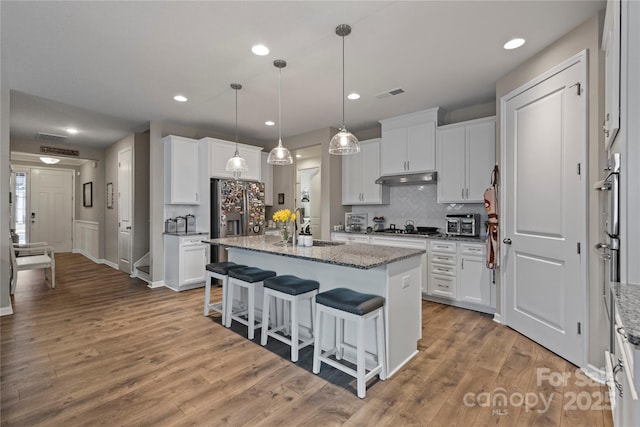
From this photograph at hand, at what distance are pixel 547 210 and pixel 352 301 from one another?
1.97 metres

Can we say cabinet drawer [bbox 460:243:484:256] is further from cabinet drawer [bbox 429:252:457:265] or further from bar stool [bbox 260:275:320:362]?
bar stool [bbox 260:275:320:362]

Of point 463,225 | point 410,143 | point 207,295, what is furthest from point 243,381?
point 410,143

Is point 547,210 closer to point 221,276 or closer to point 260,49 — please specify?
point 260,49

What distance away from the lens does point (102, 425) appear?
1.71 meters

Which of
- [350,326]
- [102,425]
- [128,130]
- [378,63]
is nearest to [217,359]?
[102,425]

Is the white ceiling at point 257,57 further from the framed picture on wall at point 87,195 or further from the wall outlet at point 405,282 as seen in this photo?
the framed picture on wall at point 87,195

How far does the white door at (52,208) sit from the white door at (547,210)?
1049 centimetres

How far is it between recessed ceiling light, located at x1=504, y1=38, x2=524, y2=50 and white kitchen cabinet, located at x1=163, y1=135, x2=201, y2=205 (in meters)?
4.42

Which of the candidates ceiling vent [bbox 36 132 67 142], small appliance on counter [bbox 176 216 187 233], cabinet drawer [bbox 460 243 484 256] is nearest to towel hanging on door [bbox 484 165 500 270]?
cabinet drawer [bbox 460 243 484 256]

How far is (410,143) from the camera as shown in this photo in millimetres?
4469

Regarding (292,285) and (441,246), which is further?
(441,246)

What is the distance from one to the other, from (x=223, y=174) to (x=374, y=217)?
271 cm

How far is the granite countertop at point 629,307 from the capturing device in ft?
2.63

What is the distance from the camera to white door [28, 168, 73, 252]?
7836mm
